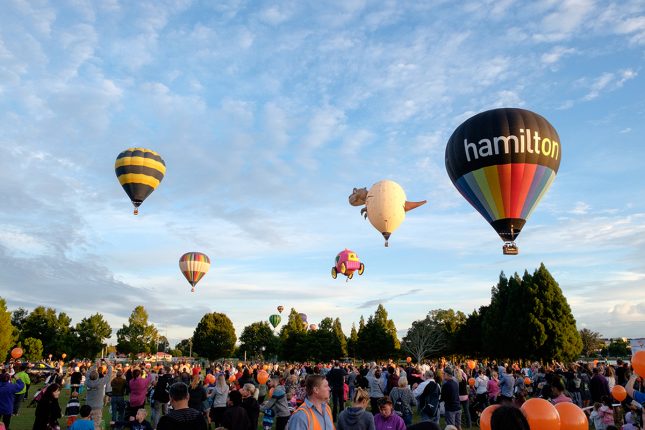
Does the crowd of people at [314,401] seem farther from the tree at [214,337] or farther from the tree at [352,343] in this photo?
the tree at [214,337]

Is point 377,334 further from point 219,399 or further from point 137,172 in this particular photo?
point 219,399

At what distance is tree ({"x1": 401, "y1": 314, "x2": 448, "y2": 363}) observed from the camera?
227ft

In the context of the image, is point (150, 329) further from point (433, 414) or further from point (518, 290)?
point (433, 414)

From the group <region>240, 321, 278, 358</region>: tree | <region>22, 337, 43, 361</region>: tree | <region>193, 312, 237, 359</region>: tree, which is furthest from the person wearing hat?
<region>240, 321, 278, 358</region>: tree

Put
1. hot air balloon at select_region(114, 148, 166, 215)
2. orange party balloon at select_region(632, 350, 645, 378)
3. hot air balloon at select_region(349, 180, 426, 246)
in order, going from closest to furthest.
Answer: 1. orange party balloon at select_region(632, 350, 645, 378)
2. hot air balloon at select_region(349, 180, 426, 246)
3. hot air balloon at select_region(114, 148, 166, 215)

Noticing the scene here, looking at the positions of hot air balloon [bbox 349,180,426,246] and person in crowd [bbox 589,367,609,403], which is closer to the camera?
person in crowd [bbox 589,367,609,403]

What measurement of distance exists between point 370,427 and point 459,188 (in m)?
15.9

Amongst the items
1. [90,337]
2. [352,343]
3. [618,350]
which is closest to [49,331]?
[90,337]

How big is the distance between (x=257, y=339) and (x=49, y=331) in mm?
36222

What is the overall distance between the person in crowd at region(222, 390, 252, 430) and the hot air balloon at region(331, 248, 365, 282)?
124ft

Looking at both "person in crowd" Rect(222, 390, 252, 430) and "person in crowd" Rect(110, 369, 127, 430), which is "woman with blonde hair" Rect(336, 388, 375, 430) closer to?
"person in crowd" Rect(222, 390, 252, 430)

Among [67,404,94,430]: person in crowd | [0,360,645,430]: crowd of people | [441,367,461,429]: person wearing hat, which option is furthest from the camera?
[441,367,461,429]: person wearing hat

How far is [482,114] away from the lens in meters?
19.3

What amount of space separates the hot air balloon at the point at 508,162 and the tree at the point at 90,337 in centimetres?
7344
